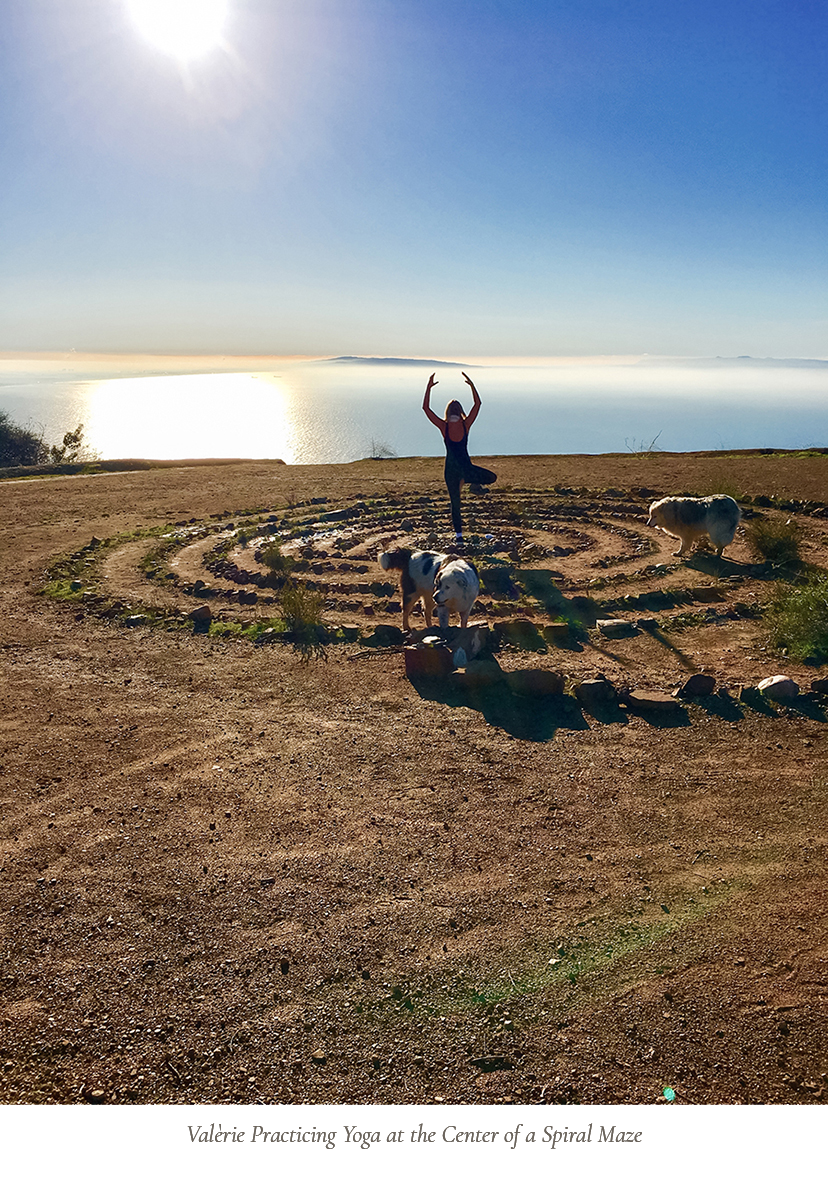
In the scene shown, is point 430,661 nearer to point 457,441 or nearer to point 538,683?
point 538,683

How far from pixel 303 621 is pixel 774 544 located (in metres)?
10.6

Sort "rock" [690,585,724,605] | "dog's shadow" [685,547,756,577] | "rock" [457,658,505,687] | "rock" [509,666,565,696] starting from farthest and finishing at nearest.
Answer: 1. "dog's shadow" [685,547,756,577]
2. "rock" [690,585,724,605]
3. "rock" [457,658,505,687]
4. "rock" [509,666,565,696]

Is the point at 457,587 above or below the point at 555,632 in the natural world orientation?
above

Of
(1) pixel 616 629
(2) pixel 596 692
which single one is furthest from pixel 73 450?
(2) pixel 596 692

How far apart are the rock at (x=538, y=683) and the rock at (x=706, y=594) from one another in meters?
5.29

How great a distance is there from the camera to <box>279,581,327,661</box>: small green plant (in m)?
11.8

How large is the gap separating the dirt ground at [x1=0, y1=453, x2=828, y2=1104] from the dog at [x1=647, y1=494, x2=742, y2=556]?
12.9 ft

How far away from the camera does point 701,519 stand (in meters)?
15.3

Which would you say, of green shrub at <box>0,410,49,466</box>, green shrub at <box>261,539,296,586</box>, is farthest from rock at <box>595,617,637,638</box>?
green shrub at <box>0,410,49,466</box>

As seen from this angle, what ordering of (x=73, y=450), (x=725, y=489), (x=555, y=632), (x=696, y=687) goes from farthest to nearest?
(x=73, y=450) → (x=725, y=489) → (x=555, y=632) → (x=696, y=687)

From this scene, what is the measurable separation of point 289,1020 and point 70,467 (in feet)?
123

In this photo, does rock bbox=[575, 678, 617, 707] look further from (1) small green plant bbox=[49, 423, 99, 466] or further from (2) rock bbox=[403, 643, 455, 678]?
(1) small green plant bbox=[49, 423, 99, 466]
